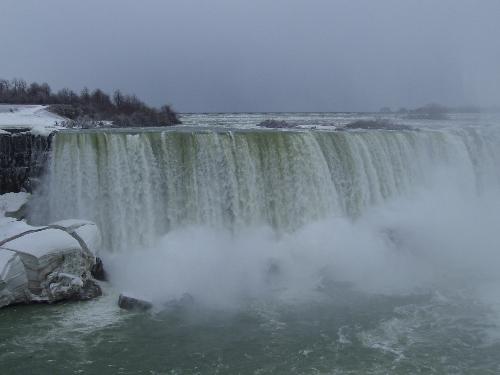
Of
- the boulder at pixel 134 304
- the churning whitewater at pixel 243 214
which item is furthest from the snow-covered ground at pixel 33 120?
the boulder at pixel 134 304

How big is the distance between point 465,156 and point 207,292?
13080 mm

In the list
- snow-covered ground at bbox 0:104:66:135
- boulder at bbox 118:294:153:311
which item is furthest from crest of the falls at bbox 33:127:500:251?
boulder at bbox 118:294:153:311

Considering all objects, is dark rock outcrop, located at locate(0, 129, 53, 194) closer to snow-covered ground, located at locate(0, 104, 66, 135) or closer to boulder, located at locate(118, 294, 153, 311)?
snow-covered ground, located at locate(0, 104, 66, 135)

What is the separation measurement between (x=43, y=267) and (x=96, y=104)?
23288mm

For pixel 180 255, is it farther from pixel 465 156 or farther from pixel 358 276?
pixel 465 156

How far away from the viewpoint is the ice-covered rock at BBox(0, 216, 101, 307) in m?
10.8

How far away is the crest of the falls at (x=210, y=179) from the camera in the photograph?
46.1 ft

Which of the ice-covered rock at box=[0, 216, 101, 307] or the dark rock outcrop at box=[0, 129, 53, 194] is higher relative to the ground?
the dark rock outcrop at box=[0, 129, 53, 194]

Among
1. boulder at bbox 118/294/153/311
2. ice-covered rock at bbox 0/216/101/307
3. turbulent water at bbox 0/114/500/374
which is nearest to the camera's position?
turbulent water at bbox 0/114/500/374

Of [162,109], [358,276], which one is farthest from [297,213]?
[162,109]

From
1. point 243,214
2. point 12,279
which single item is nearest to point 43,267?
point 12,279

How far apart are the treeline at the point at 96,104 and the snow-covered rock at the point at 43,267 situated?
13.7 m

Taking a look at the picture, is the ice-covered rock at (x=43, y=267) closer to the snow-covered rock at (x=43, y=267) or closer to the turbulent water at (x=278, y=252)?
the snow-covered rock at (x=43, y=267)

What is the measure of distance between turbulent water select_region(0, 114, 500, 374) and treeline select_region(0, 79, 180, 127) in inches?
434
